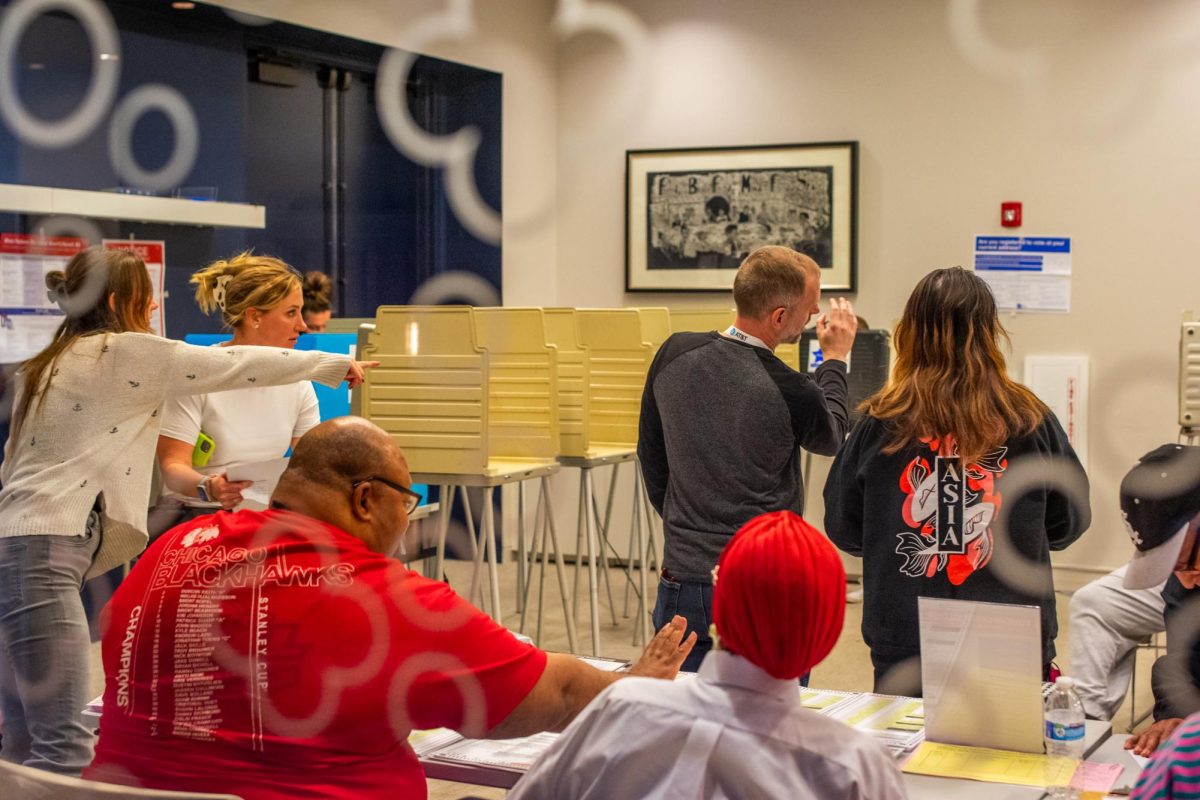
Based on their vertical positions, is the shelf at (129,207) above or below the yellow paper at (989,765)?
above

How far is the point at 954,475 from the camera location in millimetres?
2223

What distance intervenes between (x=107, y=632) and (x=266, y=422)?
1545mm

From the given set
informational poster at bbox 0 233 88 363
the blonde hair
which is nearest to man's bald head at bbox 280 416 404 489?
the blonde hair

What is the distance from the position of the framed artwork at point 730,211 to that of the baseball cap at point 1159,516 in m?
4.15

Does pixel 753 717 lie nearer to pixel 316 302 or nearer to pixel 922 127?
pixel 316 302

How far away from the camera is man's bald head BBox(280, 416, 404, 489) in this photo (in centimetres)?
173

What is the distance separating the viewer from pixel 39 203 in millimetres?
4445

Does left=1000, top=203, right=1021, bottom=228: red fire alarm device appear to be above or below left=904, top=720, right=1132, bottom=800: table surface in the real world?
above

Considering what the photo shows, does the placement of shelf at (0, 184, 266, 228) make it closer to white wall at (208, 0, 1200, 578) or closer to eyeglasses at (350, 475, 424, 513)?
white wall at (208, 0, 1200, 578)

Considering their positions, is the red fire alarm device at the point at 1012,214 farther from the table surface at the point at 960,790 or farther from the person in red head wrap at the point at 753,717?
the person in red head wrap at the point at 753,717

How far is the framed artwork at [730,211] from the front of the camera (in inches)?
246

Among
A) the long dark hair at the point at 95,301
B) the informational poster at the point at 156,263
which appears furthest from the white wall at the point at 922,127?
the long dark hair at the point at 95,301

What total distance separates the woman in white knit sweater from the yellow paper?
1.40 meters

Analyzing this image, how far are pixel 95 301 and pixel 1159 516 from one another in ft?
6.84
